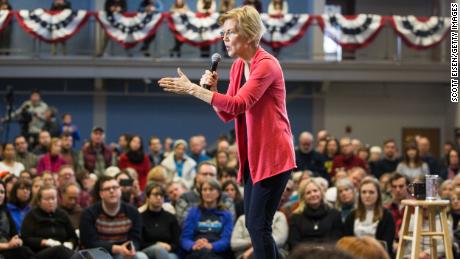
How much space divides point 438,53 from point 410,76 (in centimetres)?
207

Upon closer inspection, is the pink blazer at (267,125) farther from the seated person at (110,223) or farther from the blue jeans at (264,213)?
the seated person at (110,223)

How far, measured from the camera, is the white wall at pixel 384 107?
16.8m

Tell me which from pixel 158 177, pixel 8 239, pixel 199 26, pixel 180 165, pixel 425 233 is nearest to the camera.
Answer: pixel 425 233

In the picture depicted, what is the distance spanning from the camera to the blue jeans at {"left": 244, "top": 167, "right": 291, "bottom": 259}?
12.1ft

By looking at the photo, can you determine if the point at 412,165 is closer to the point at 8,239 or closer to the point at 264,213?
the point at 8,239

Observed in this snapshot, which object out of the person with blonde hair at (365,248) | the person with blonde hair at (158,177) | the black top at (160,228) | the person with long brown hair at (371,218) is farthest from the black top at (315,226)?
the person with blonde hair at (365,248)

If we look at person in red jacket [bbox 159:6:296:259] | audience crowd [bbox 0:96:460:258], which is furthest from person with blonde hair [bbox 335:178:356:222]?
person in red jacket [bbox 159:6:296:259]

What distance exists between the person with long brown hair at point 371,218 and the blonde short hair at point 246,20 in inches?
139

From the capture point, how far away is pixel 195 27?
14008mm

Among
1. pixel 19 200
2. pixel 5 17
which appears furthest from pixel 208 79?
pixel 5 17

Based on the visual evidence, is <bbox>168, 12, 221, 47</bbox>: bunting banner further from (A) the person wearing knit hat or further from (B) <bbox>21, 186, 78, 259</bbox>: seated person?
(B) <bbox>21, 186, 78, 259</bbox>: seated person

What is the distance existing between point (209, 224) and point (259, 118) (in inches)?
145

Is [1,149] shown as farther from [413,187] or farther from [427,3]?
[427,3]

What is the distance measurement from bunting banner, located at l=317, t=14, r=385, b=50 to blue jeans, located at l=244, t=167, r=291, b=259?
10.7 meters
